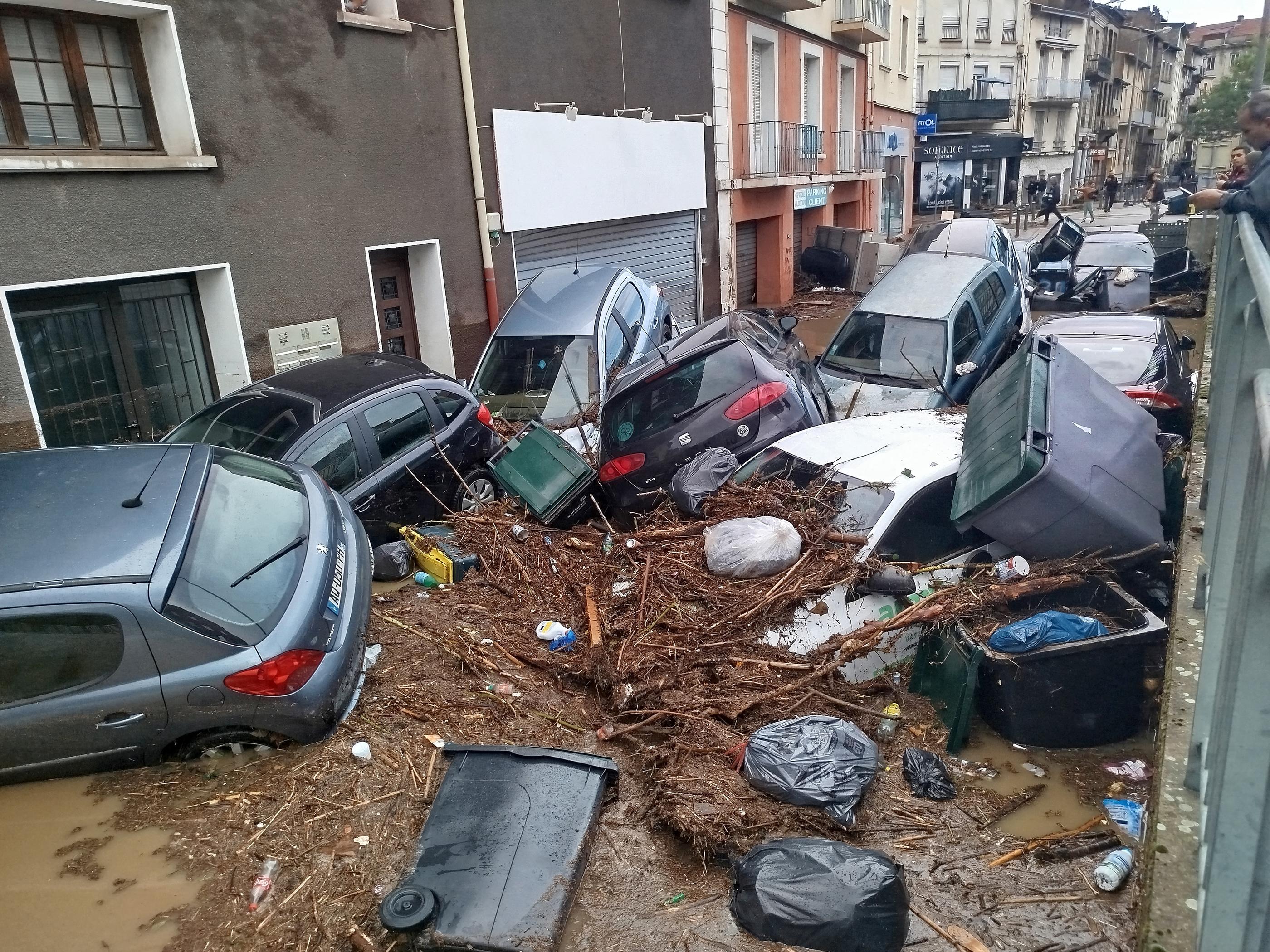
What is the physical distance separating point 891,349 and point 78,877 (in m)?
8.00

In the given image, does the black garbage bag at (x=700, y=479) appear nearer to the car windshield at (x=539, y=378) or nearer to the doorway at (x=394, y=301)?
the car windshield at (x=539, y=378)

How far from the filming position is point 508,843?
Answer: 3.33 metres

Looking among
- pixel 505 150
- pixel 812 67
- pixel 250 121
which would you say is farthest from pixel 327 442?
pixel 812 67

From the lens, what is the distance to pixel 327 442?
6285 millimetres

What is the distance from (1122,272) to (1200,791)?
50.1ft

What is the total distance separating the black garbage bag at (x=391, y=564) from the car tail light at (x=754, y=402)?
8.68 feet

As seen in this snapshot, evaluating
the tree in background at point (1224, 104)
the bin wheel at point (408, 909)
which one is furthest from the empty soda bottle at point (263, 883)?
the tree in background at point (1224, 104)

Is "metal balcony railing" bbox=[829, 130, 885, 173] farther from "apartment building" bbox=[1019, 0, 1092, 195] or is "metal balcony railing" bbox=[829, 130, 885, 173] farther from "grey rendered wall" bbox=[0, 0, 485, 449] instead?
"apartment building" bbox=[1019, 0, 1092, 195]

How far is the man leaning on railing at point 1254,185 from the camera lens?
3564mm

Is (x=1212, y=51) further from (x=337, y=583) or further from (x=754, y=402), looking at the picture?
(x=337, y=583)

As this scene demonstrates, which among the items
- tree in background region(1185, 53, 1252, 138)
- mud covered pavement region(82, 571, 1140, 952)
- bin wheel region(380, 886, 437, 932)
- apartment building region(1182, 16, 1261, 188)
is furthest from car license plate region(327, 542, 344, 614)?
apartment building region(1182, 16, 1261, 188)

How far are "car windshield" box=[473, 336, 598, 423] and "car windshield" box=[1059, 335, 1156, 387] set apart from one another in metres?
4.93

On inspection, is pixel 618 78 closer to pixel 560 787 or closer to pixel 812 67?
pixel 812 67

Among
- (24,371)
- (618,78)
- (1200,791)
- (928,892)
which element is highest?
(618,78)
